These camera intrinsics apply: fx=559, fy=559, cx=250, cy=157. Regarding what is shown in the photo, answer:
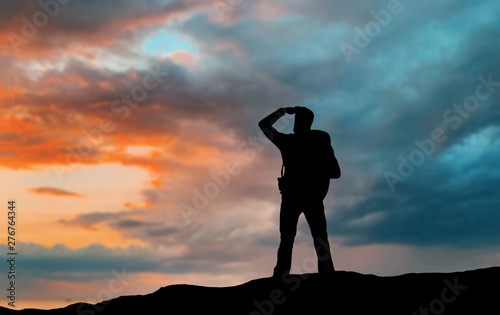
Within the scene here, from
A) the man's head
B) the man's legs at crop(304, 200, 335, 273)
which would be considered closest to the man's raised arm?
the man's head

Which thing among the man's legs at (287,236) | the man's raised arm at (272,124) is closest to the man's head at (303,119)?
the man's raised arm at (272,124)

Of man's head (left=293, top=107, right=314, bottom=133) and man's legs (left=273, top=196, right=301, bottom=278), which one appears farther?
man's head (left=293, top=107, right=314, bottom=133)

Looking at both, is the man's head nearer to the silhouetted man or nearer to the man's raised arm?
the silhouetted man

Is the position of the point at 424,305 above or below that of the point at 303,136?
below

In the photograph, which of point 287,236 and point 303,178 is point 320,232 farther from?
point 303,178

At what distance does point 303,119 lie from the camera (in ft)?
35.6

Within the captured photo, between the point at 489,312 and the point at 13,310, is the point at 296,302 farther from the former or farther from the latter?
the point at 13,310

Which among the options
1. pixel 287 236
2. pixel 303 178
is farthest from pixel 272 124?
pixel 287 236

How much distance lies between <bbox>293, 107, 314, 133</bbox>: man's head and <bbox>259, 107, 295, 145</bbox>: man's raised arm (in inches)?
6.6

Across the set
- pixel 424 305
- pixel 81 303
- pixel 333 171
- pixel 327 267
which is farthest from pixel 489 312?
pixel 81 303

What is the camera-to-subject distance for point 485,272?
405 inches

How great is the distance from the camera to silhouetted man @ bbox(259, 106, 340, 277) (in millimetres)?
10742

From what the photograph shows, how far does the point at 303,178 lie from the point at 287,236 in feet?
3.81

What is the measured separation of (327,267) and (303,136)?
2.57 metres
